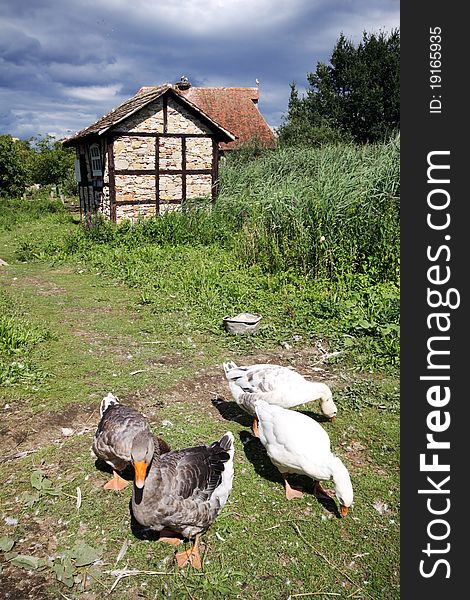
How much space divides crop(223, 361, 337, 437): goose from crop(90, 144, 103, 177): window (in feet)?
44.8

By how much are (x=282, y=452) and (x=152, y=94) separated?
49.2 feet

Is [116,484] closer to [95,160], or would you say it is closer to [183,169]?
[183,169]

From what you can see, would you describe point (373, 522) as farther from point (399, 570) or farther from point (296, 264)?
point (296, 264)

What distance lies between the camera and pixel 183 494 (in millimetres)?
3248

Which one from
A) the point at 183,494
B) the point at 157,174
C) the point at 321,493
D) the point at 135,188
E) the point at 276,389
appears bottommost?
the point at 321,493

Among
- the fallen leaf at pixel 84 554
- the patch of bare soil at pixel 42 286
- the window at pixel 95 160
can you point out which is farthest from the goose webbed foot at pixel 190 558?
the window at pixel 95 160

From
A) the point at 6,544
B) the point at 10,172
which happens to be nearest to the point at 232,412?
the point at 6,544

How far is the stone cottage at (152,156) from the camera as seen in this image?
1565 centimetres

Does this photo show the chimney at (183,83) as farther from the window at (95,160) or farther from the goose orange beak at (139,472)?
the goose orange beak at (139,472)

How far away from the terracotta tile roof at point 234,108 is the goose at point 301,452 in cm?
2849

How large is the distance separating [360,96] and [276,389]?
32.6 metres

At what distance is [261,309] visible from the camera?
26.9ft

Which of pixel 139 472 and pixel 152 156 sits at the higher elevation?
pixel 152 156

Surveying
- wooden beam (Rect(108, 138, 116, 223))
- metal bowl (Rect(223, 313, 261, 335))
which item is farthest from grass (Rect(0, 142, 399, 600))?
wooden beam (Rect(108, 138, 116, 223))
